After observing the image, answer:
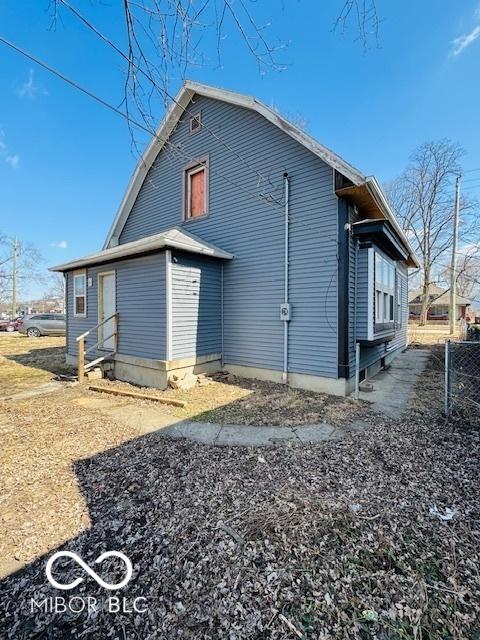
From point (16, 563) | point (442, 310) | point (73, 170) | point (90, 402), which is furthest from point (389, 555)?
point (442, 310)

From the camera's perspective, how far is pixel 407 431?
4.24 m

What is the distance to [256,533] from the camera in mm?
2232

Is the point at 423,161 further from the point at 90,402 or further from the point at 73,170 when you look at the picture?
the point at 90,402

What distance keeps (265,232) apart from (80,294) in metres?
6.41

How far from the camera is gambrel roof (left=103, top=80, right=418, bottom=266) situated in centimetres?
554

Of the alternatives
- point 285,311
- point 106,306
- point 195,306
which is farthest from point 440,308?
point 106,306

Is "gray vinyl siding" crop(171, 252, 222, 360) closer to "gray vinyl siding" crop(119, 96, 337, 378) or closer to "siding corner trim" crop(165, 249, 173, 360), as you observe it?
"siding corner trim" crop(165, 249, 173, 360)

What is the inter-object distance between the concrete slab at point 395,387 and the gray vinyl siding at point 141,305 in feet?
14.9

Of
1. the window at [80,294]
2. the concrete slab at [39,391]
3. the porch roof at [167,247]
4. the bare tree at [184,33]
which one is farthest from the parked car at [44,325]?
the bare tree at [184,33]

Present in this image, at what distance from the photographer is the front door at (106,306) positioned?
850 centimetres

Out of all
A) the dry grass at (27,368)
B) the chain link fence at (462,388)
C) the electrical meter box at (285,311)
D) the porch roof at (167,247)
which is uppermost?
the porch roof at (167,247)

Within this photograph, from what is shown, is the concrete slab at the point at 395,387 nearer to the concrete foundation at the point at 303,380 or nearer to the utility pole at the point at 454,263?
the concrete foundation at the point at 303,380

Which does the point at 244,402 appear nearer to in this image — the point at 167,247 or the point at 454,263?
the point at 167,247

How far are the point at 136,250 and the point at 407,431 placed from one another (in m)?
6.28
